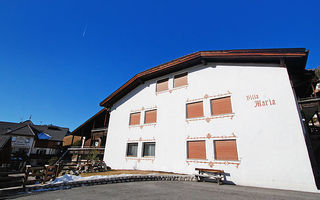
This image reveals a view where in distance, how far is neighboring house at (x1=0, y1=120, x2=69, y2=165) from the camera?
36.0m

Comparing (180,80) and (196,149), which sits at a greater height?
(180,80)

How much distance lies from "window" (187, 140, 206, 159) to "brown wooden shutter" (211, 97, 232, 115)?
2.47 meters

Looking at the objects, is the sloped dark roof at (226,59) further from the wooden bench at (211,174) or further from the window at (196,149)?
the wooden bench at (211,174)

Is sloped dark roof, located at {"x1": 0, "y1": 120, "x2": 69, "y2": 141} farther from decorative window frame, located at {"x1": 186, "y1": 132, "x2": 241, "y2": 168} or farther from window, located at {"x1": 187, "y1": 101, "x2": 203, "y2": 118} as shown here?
decorative window frame, located at {"x1": 186, "y1": 132, "x2": 241, "y2": 168}

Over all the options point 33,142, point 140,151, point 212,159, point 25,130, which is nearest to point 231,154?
point 212,159

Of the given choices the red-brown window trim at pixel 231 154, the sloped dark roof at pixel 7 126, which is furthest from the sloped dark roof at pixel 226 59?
the sloped dark roof at pixel 7 126

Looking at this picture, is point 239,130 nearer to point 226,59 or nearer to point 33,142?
point 226,59

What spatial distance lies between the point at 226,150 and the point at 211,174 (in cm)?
189

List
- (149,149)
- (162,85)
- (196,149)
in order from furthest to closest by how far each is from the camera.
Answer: (162,85) < (149,149) < (196,149)

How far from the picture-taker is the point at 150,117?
15.4 m

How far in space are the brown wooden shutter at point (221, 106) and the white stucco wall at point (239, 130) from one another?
37cm

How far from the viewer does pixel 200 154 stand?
1151 centimetres

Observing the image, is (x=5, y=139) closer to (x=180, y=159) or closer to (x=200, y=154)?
(x=180, y=159)

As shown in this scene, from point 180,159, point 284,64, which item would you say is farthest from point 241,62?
point 180,159
